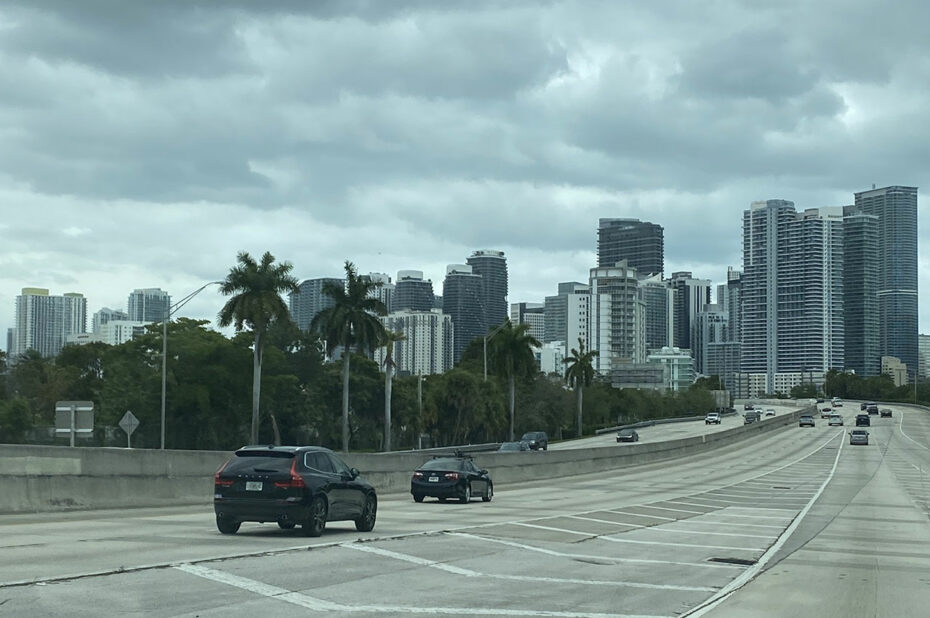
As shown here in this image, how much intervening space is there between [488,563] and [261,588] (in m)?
4.46

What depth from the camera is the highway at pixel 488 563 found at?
1185cm

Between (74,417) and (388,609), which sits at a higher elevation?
(74,417)

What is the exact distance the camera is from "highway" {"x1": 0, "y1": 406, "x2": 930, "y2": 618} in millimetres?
11852

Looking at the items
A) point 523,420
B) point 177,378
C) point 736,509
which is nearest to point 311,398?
point 177,378

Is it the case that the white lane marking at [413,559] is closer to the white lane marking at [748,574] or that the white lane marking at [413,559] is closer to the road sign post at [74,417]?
the white lane marking at [748,574]

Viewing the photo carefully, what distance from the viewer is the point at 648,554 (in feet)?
61.4

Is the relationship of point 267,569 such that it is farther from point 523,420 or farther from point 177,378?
point 523,420

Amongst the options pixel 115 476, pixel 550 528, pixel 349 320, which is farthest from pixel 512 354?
pixel 550 528

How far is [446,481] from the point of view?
31.7 meters

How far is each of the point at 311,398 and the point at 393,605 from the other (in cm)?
9791

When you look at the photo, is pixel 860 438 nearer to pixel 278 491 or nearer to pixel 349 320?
pixel 349 320

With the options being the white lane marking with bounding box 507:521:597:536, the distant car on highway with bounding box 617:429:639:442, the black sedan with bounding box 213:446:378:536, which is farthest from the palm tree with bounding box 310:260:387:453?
the black sedan with bounding box 213:446:378:536

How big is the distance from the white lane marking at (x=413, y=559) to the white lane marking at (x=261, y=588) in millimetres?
2991

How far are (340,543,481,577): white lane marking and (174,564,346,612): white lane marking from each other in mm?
2991
